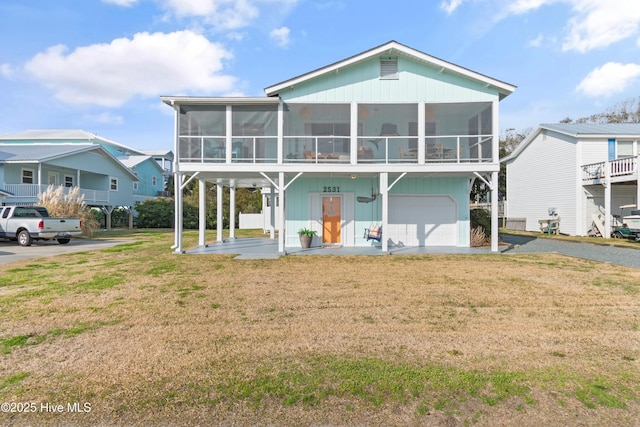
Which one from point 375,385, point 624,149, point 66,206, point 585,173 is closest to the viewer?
point 375,385

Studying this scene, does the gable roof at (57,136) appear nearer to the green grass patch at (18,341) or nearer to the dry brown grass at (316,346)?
the dry brown grass at (316,346)

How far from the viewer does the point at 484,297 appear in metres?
6.50

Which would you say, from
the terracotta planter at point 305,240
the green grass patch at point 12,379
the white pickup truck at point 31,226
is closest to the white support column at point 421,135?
the terracotta planter at point 305,240

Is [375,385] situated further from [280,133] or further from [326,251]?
[280,133]

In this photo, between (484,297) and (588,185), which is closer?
(484,297)

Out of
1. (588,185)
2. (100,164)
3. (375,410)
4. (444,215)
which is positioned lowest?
(375,410)

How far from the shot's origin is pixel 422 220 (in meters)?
15.0

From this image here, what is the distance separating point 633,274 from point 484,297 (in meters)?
4.86

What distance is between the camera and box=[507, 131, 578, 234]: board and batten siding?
21.1m

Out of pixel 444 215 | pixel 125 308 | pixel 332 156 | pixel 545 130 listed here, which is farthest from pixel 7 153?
pixel 545 130

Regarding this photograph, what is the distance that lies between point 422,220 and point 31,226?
16.7m

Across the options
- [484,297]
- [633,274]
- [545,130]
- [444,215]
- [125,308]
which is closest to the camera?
[125,308]

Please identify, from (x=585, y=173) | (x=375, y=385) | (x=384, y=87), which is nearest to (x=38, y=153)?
(x=384, y=87)

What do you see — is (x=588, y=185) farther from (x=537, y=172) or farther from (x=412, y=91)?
(x=412, y=91)
